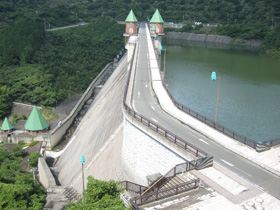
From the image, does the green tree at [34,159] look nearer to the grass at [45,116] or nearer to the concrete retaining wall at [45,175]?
the concrete retaining wall at [45,175]

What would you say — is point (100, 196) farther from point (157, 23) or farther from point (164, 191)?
point (157, 23)

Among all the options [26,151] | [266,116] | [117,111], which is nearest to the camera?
[117,111]

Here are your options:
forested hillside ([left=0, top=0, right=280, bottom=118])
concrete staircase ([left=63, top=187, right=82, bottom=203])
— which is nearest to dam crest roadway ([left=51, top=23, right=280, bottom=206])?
concrete staircase ([left=63, top=187, right=82, bottom=203])

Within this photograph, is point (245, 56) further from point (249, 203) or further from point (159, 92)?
point (249, 203)

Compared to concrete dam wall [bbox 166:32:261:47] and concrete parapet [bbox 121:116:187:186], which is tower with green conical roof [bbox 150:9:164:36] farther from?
concrete dam wall [bbox 166:32:261:47]

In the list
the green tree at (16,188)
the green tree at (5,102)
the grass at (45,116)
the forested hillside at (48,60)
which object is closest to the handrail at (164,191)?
the green tree at (16,188)

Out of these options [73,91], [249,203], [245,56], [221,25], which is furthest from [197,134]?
[221,25]
